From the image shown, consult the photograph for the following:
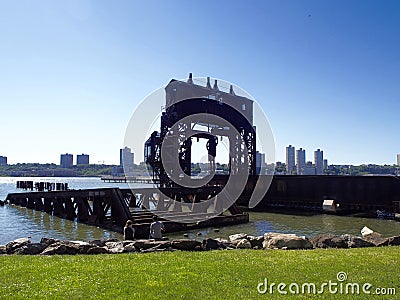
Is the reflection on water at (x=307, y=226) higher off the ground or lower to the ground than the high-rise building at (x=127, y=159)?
lower

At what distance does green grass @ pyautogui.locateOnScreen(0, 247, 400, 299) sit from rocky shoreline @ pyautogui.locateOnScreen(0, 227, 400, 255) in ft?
5.55

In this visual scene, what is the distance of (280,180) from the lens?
45125 millimetres

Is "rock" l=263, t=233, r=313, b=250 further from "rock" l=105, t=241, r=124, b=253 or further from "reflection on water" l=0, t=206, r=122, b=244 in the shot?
"reflection on water" l=0, t=206, r=122, b=244

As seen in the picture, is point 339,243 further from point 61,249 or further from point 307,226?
point 307,226

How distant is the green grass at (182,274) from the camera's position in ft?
23.8

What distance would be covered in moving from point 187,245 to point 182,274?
4.75 meters

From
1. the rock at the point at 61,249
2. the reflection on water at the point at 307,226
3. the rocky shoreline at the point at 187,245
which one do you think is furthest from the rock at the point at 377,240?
the rock at the point at 61,249

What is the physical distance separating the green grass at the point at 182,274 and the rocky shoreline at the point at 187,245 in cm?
169

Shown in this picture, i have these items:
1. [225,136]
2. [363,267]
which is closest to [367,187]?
[225,136]

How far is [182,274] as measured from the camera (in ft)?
28.0

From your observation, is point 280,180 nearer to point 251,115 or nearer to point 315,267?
point 251,115

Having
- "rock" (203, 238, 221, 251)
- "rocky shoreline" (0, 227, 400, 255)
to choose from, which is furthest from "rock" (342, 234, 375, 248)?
"rock" (203, 238, 221, 251)

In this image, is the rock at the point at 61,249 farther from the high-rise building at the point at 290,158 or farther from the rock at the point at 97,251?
the high-rise building at the point at 290,158

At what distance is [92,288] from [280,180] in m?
39.5
